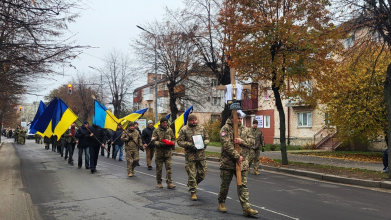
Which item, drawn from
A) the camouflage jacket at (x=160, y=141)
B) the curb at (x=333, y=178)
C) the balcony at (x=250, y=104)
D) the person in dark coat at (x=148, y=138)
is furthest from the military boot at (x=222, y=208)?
the balcony at (x=250, y=104)

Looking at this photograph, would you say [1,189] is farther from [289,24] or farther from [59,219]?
[289,24]

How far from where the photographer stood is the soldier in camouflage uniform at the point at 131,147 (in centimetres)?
1153

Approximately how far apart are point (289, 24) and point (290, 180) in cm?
575

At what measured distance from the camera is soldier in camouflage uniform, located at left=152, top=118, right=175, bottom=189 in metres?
9.08

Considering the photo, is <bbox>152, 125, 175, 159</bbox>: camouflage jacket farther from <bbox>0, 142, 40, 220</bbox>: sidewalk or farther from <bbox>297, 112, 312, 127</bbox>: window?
<bbox>297, 112, 312, 127</bbox>: window

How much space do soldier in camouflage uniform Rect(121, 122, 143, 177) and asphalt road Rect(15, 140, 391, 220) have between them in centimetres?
55

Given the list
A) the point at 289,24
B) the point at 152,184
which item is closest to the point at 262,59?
the point at 289,24

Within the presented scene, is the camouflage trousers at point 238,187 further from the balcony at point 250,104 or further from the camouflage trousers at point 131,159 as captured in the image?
the balcony at point 250,104

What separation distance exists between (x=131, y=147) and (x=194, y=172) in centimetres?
469

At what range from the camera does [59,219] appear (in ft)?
20.2

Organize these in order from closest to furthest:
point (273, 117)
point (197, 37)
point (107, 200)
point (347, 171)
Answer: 1. point (107, 200)
2. point (347, 171)
3. point (197, 37)
4. point (273, 117)

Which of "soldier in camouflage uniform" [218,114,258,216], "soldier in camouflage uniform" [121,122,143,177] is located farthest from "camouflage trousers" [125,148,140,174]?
"soldier in camouflage uniform" [218,114,258,216]

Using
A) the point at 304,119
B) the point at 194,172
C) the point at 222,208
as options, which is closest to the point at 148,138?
the point at 194,172

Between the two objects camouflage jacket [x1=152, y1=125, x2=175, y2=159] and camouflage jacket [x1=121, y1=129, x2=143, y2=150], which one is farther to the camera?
camouflage jacket [x1=121, y1=129, x2=143, y2=150]
